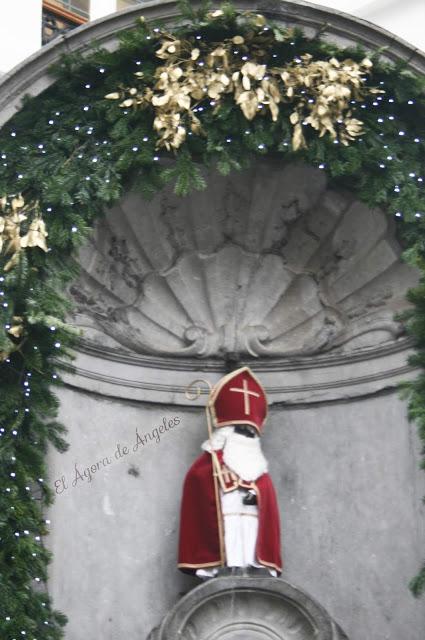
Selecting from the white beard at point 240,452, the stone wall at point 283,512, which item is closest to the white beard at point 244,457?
the white beard at point 240,452

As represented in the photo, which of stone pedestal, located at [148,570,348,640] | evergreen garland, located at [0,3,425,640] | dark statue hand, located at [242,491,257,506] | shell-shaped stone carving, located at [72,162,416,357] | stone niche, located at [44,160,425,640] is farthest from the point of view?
shell-shaped stone carving, located at [72,162,416,357]

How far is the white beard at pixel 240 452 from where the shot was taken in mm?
8102

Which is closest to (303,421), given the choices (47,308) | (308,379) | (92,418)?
(308,379)

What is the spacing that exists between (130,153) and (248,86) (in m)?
0.64

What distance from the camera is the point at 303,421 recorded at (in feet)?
28.5

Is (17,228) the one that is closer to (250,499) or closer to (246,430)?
(246,430)

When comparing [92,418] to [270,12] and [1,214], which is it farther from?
[270,12]

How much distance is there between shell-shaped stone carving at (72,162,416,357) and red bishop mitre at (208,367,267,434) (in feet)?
1.35

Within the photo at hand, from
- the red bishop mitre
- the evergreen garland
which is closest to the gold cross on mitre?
the red bishop mitre

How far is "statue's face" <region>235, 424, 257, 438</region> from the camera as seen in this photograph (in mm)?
8234

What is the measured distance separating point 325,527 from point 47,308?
1.90 metres

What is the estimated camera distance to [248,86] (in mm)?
8047

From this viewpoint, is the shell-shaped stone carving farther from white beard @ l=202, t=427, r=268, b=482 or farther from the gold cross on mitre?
white beard @ l=202, t=427, r=268, b=482

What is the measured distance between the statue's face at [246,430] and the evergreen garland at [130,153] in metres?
0.93
